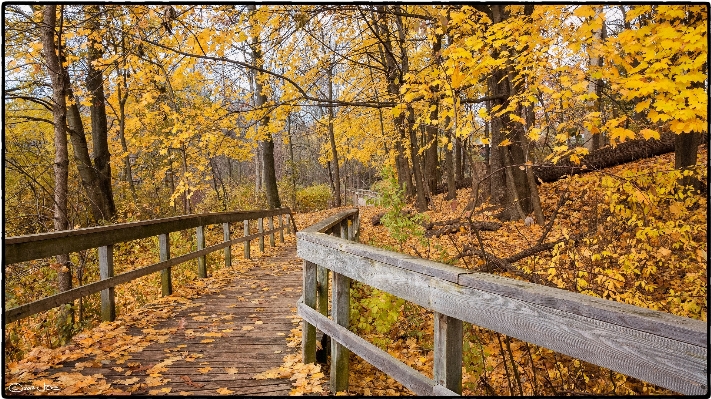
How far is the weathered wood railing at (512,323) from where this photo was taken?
142cm

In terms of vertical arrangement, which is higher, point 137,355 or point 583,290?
point 583,290

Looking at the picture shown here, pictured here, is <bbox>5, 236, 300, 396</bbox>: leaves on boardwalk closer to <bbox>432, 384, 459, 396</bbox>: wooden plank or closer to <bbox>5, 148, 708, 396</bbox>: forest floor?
<bbox>5, 148, 708, 396</bbox>: forest floor

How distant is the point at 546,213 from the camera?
11.5 meters

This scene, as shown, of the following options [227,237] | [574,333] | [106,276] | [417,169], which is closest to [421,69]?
[417,169]

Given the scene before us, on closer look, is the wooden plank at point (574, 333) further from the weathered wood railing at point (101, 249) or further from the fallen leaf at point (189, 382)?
the weathered wood railing at point (101, 249)

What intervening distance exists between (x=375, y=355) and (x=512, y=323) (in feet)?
3.72

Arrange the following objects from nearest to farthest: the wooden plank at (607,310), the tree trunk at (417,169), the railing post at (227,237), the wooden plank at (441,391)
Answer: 1. the wooden plank at (607,310)
2. the wooden plank at (441,391)
3. the railing post at (227,237)
4. the tree trunk at (417,169)

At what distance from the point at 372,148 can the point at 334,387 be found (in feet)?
63.6

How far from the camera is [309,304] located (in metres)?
3.82

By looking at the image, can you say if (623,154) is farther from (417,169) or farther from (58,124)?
(58,124)

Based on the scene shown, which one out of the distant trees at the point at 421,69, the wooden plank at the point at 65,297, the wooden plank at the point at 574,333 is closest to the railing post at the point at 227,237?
the distant trees at the point at 421,69

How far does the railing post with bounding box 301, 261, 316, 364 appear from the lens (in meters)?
3.82

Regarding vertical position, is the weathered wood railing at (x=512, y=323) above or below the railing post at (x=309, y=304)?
above

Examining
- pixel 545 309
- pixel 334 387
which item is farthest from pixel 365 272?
pixel 545 309
